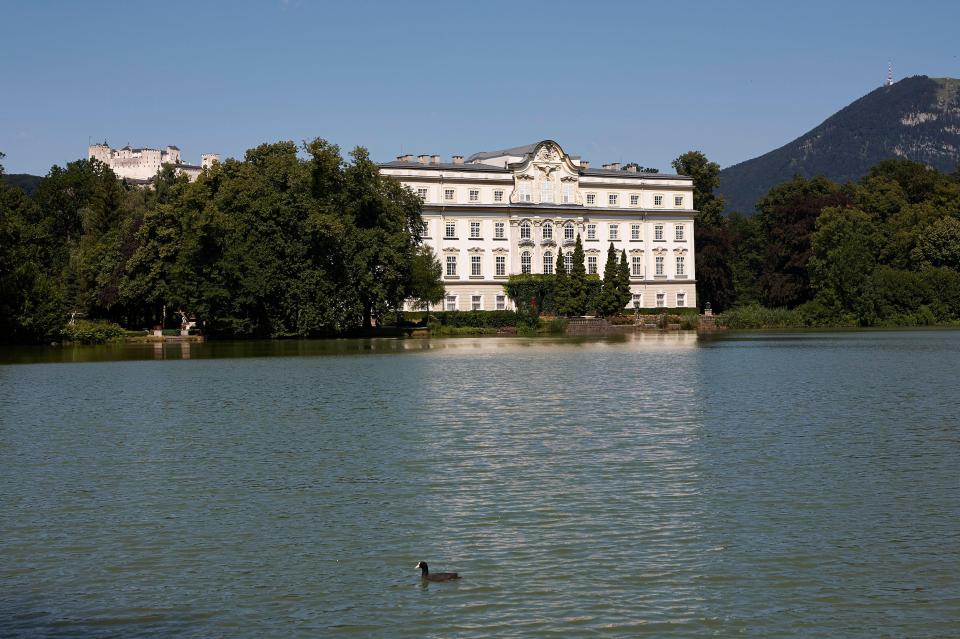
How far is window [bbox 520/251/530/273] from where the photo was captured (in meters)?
89.6

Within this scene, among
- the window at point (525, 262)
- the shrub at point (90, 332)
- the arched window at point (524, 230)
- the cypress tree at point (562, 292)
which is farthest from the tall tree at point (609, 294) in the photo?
the shrub at point (90, 332)

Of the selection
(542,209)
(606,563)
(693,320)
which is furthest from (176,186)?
(606,563)

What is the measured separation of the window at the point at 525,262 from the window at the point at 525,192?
4.17 meters

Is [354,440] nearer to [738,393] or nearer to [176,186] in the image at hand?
[738,393]

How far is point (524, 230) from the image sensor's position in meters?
89.7

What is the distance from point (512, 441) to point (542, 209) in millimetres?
71004

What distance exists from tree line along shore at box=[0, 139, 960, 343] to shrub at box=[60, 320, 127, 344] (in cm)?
12

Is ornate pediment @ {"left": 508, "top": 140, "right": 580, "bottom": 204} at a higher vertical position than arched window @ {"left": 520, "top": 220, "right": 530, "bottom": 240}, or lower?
higher

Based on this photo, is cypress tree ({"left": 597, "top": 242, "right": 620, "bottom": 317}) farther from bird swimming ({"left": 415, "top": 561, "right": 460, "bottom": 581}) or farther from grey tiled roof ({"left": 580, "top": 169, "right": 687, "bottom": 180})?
bird swimming ({"left": 415, "top": 561, "right": 460, "bottom": 581})

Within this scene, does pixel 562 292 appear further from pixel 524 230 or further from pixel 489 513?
pixel 489 513

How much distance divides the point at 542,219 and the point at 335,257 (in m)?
30.8

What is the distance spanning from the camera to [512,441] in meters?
19.1

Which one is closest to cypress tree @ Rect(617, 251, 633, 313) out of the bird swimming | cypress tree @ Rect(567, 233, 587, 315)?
cypress tree @ Rect(567, 233, 587, 315)

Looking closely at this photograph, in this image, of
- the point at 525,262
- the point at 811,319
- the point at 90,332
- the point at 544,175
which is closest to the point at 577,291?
the point at 525,262
